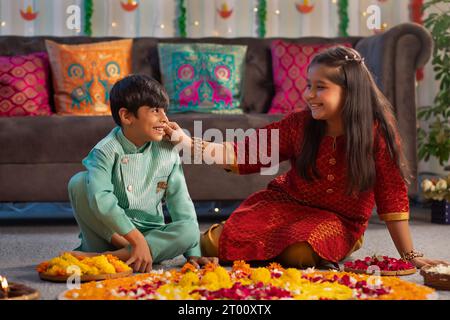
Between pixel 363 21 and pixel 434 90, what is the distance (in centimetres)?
60

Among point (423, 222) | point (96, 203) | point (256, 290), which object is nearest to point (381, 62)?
point (423, 222)

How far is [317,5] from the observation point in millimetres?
4871

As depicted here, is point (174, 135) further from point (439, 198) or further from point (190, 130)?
point (439, 198)

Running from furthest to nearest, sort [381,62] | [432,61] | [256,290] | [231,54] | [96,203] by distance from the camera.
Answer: [432,61]
[231,54]
[381,62]
[96,203]
[256,290]

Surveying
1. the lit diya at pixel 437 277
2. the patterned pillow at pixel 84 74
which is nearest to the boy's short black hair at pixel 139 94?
the lit diya at pixel 437 277

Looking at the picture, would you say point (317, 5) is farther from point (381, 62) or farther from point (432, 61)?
point (381, 62)

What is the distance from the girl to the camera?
2.43 meters

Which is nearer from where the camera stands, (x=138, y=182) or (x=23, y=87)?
(x=138, y=182)

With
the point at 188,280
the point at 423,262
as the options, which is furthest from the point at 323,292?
the point at 423,262

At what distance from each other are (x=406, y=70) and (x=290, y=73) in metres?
0.65

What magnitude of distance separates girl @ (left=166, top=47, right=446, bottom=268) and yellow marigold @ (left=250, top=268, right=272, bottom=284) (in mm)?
485

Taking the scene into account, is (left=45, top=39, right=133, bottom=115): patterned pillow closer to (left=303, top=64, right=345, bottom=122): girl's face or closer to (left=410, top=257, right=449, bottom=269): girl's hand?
(left=303, top=64, right=345, bottom=122): girl's face

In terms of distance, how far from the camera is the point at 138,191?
8.14ft

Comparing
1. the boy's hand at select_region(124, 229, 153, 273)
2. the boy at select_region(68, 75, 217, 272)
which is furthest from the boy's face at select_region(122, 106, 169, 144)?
the boy's hand at select_region(124, 229, 153, 273)
